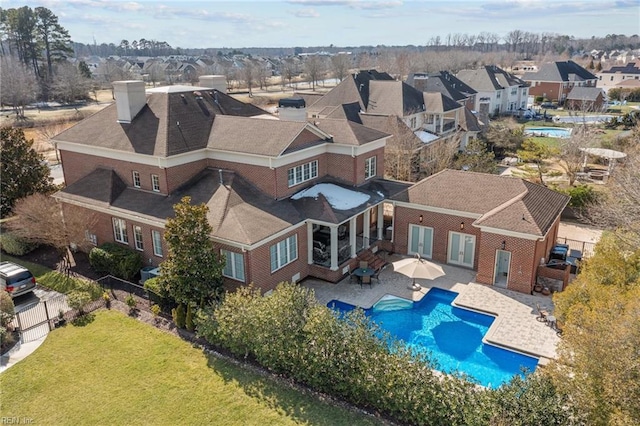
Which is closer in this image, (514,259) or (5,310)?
(5,310)

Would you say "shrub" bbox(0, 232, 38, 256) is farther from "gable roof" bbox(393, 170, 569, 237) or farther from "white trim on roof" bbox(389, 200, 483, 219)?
"gable roof" bbox(393, 170, 569, 237)

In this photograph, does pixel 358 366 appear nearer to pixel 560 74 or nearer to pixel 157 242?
pixel 157 242

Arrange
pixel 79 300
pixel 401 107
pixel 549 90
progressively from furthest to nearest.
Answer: pixel 549 90 < pixel 401 107 < pixel 79 300

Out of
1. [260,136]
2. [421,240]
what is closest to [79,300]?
[260,136]

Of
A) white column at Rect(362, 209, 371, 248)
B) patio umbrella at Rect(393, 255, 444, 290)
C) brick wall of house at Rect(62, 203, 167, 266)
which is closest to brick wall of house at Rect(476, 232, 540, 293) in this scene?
patio umbrella at Rect(393, 255, 444, 290)

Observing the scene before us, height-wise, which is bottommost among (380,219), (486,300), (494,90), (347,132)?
(486,300)

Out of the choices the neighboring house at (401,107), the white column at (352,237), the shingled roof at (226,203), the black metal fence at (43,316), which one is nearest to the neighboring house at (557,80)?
the neighboring house at (401,107)
